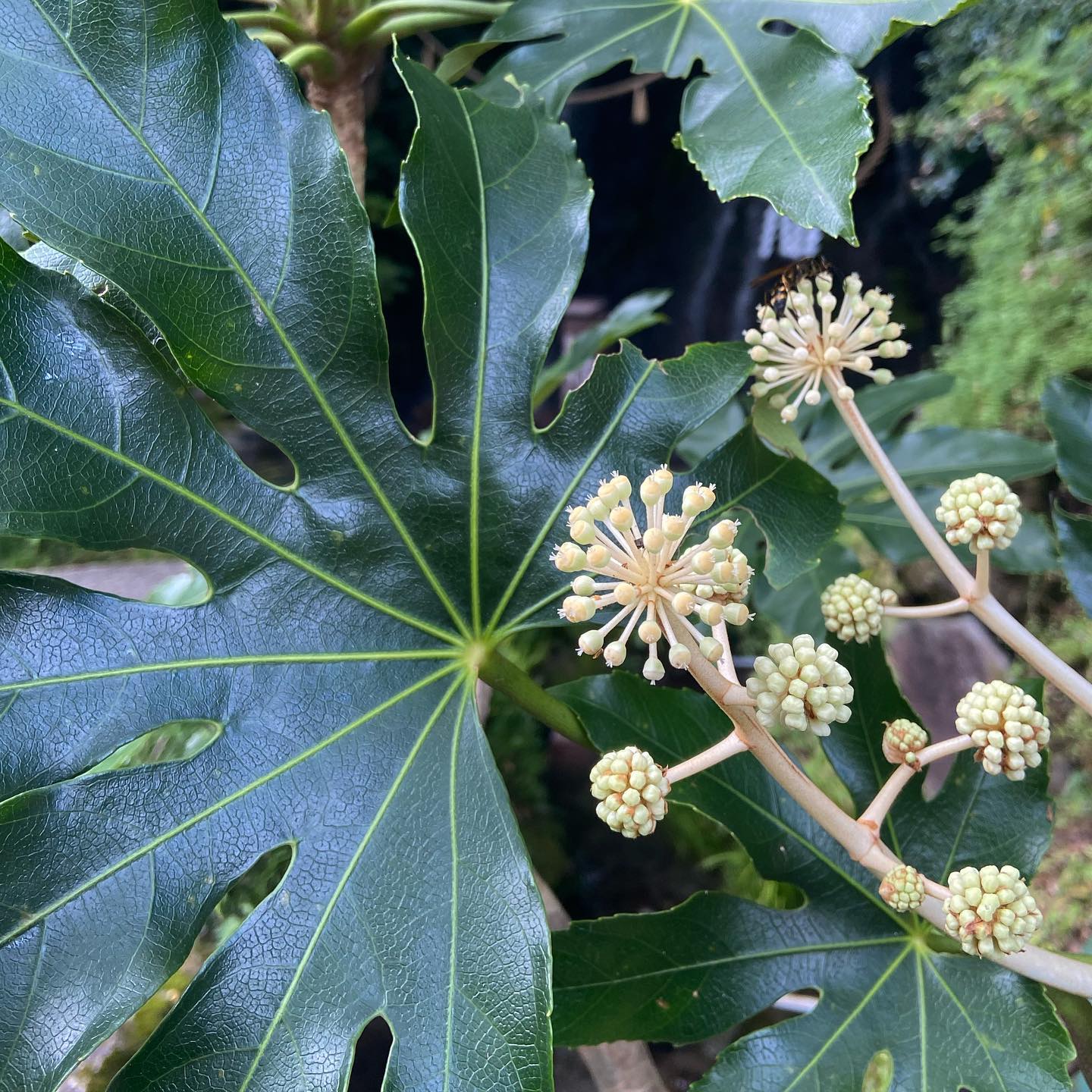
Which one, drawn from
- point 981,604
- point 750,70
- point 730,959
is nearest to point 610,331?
point 750,70

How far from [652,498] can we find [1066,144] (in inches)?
85.6

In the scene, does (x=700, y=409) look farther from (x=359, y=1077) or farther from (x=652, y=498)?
(x=359, y=1077)

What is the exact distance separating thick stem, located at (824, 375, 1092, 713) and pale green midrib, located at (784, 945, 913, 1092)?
28cm

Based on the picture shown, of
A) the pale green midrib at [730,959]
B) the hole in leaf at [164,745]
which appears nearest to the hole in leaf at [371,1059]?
the hole in leaf at [164,745]

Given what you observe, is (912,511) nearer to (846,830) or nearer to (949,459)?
(846,830)

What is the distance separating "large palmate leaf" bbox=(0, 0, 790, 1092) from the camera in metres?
0.52

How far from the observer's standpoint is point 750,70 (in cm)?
69

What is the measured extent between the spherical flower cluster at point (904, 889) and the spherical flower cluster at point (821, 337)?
368 millimetres

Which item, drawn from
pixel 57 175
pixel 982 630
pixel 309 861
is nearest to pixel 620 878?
pixel 982 630

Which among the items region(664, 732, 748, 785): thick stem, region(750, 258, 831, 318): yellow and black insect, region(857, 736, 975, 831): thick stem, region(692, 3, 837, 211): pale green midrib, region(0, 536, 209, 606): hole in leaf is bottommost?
region(0, 536, 209, 606): hole in leaf

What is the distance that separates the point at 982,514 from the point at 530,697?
40 cm

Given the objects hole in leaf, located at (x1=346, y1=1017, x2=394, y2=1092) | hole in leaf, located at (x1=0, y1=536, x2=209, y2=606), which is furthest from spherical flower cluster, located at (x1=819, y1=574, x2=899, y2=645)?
hole in leaf, located at (x1=0, y1=536, x2=209, y2=606)

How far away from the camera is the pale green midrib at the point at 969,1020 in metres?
0.59

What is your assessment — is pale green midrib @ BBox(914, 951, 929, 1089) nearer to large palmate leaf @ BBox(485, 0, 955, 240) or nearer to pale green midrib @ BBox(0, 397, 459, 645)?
Result: pale green midrib @ BBox(0, 397, 459, 645)
